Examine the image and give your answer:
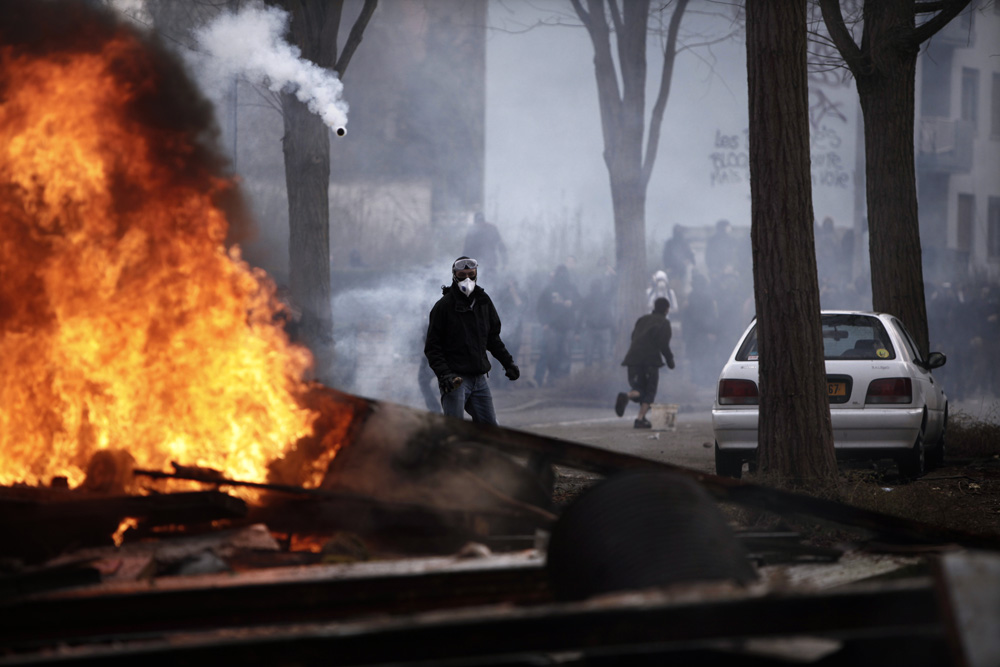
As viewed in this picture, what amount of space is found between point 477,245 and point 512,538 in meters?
15.9

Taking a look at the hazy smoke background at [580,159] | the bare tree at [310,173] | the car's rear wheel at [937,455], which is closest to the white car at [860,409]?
the car's rear wheel at [937,455]

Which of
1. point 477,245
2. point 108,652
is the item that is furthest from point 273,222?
point 108,652

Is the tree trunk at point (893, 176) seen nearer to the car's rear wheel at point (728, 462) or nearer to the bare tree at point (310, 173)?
the car's rear wheel at point (728, 462)

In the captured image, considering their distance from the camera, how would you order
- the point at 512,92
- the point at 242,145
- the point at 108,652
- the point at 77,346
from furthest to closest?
1. the point at 512,92
2. the point at 242,145
3. the point at 77,346
4. the point at 108,652

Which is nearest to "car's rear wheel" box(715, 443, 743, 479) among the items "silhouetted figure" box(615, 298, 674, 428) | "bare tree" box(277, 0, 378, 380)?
"bare tree" box(277, 0, 378, 380)

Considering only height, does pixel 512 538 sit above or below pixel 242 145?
below

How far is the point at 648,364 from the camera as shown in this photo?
1445cm

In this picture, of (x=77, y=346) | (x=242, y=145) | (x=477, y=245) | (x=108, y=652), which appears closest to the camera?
(x=108, y=652)

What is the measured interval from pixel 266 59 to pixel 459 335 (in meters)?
5.06

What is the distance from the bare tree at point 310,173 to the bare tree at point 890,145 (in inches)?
232

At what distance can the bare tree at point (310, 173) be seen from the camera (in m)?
11.8

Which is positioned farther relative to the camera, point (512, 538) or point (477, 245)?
point (477, 245)

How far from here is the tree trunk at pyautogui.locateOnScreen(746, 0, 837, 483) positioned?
7336mm

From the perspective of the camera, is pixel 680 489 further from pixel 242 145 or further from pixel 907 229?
pixel 242 145
